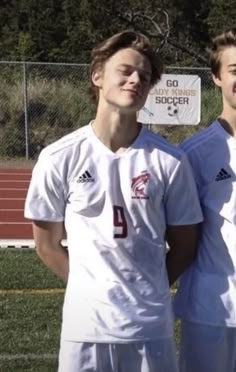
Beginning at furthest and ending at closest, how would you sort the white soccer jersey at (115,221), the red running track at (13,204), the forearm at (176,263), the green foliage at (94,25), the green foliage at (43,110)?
the green foliage at (94,25) < the green foliage at (43,110) < the red running track at (13,204) < the forearm at (176,263) < the white soccer jersey at (115,221)

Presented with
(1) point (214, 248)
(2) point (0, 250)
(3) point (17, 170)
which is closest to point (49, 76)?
(3) point (17, 170)

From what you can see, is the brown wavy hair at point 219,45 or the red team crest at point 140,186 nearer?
the red team crest at point 140,186

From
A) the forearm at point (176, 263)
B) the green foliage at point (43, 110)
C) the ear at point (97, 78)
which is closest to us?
the ear at point (97, 78)

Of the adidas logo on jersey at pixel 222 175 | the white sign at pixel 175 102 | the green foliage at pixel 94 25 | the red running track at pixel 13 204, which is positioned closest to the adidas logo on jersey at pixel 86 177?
the adidas logo on jersey at pixel 222 175

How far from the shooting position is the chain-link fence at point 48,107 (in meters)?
20.7

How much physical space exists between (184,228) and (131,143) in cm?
36

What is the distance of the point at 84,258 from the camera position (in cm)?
343

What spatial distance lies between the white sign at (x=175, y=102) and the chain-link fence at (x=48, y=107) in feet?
4.44

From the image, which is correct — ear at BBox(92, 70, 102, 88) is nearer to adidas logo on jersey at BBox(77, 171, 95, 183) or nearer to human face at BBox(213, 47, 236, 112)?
adidas logo on jersey at BBox(77, 171, 95, 183)

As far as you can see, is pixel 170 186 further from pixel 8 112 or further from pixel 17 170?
pixel 8 112

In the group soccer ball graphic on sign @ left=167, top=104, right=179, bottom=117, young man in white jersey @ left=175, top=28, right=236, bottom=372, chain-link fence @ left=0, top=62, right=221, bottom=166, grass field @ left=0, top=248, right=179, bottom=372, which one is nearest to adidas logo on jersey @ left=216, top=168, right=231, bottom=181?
young man in white jersey @ left=175, top=28, right=236, bottom=372

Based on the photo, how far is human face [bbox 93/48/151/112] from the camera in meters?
3.40

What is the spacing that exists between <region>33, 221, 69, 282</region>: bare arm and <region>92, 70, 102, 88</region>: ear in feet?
1.75

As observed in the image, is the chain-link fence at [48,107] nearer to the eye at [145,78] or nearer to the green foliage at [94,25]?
the green foliage at [94,25]
